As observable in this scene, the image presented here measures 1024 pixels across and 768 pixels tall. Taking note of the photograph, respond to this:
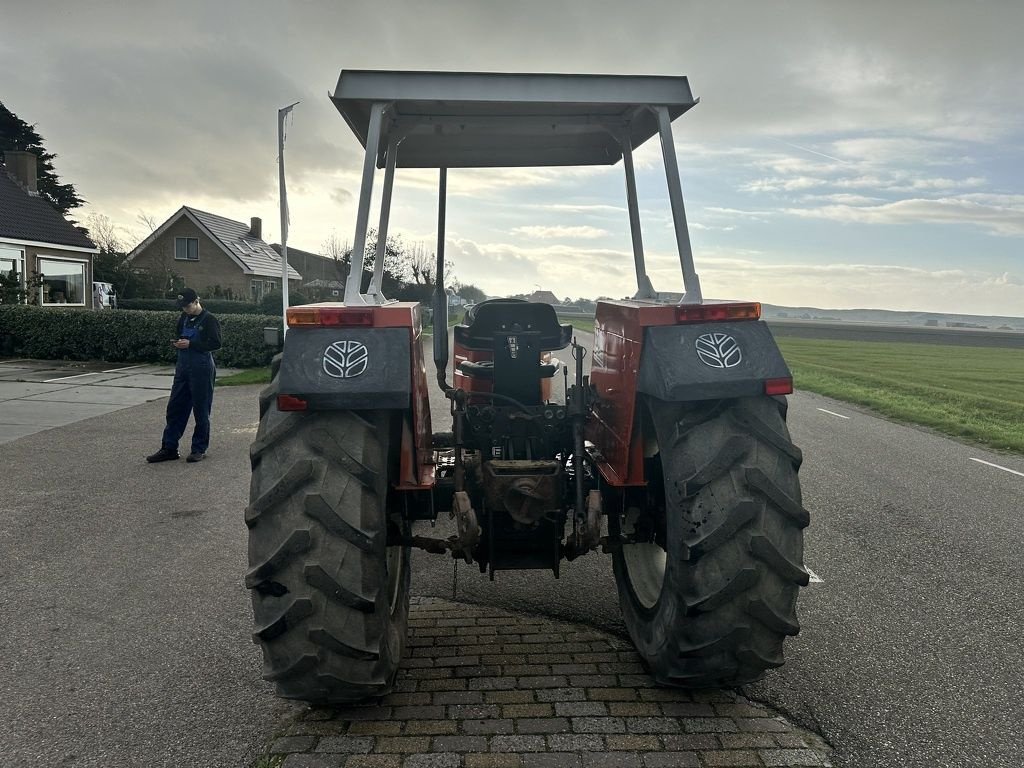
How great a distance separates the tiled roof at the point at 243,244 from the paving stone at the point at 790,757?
45.1m

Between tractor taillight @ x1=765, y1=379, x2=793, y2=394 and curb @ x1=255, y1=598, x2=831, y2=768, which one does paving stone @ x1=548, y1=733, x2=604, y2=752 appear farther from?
tractor taillight @ x1=765, y1=379, x2=793, y2=394

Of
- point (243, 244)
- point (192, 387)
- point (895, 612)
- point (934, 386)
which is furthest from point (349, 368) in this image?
point (243, 244)

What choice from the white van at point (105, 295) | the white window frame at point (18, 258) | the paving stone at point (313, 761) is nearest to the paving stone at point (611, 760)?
the paving stone at point (313, 761)

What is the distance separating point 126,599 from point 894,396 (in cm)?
1433

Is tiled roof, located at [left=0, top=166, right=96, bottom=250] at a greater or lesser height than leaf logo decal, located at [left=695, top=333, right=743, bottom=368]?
greater

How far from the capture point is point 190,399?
26.4 ft

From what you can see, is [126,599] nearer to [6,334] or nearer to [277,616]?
[277,616]

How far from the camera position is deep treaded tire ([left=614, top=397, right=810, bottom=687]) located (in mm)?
2666

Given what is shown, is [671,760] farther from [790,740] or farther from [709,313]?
[709,313]

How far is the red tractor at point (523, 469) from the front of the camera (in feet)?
8.50

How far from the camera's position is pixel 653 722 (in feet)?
9.36

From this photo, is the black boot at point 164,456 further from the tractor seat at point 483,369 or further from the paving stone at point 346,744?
the paving stone at point 346,744

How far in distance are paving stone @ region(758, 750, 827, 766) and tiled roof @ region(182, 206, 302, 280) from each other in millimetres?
45148

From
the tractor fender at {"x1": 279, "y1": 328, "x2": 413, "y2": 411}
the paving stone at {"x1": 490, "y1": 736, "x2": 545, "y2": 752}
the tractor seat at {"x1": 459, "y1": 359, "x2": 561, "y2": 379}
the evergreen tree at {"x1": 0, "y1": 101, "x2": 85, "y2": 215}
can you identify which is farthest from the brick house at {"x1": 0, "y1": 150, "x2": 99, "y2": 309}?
the paving stone at {"x1": 490, "y1": 736, "x2": 545, "y2": 752}
